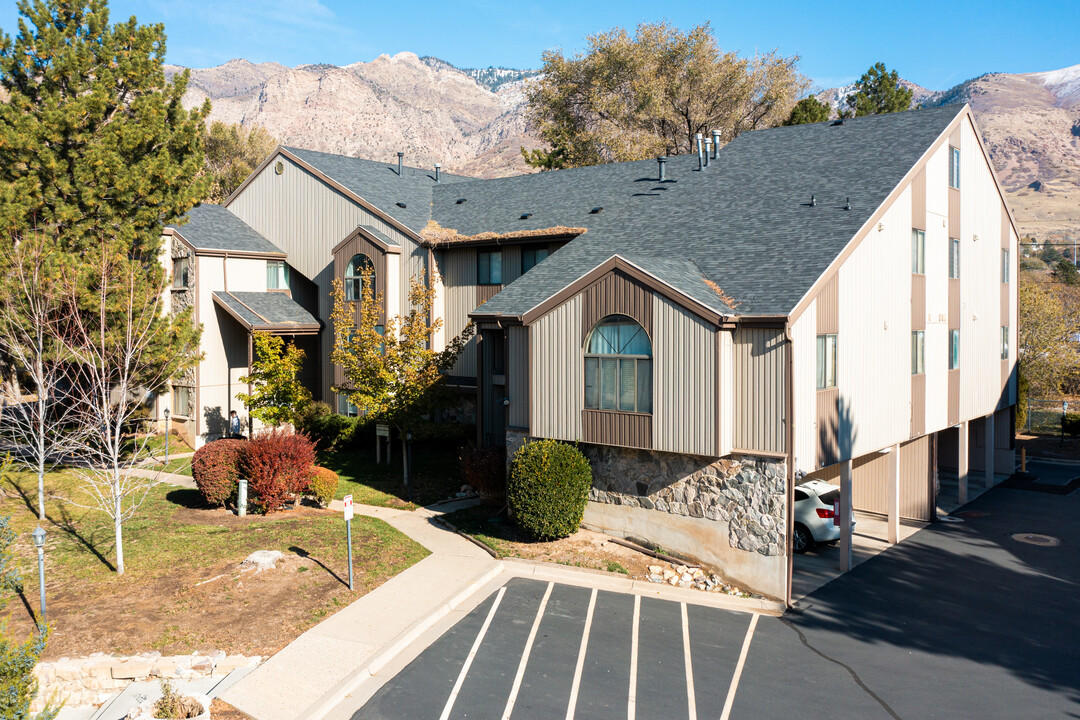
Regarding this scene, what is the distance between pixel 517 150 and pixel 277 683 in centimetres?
17607

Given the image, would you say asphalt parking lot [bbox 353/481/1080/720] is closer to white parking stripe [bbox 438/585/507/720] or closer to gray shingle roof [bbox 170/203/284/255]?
white parking stripe [bbox 438/585/507/720]

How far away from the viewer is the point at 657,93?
150 ft

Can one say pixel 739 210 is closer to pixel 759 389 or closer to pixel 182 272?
pixel 759 389

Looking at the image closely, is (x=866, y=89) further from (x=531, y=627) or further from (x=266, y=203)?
(x=531, y=627)

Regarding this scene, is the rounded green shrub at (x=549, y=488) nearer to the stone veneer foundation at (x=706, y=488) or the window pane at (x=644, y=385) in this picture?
the stone veneer foundation at (x=706, y=488)

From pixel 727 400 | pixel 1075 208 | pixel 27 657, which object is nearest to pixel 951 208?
pixel 727 400

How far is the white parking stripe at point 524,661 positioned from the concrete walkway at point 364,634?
58.3 inches

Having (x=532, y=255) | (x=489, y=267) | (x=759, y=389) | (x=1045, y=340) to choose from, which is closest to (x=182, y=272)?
(x=489, y=267)

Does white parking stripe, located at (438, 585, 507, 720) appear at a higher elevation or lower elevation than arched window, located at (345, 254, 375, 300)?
lower

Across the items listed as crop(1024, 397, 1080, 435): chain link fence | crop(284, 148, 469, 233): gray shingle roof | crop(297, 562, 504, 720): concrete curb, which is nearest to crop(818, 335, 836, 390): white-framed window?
crop(297, 562, 504, 720): concrete curb

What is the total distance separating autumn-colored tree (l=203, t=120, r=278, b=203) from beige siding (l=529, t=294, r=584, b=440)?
4401cm

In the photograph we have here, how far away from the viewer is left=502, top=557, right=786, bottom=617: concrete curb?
14844mm

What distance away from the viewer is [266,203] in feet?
104

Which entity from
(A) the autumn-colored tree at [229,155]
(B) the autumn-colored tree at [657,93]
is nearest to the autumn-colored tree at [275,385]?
(B) the autumn-colored tree at [657,93]
